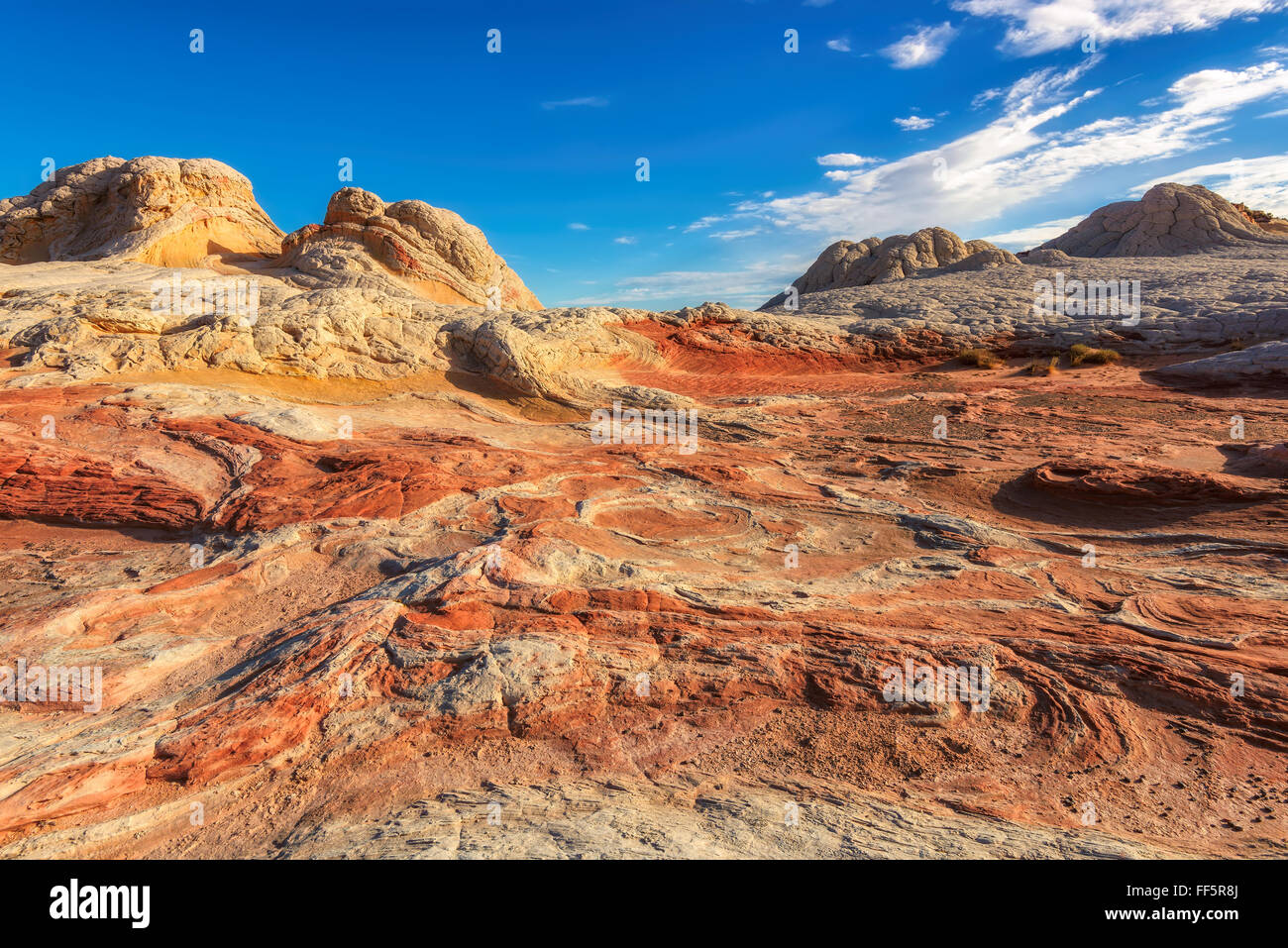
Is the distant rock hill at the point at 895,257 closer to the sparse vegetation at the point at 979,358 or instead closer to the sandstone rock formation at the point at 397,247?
the sparse vegetation at the point at 979,358

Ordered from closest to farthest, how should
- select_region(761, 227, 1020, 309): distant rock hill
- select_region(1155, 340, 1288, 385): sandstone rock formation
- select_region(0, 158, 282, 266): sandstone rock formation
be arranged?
1. select_region(1155, 340, 1288, 385): sandstone rock formation
2. select_region(0, 158, 282, 266): sandstone rock formation
3. select_region(761, 227, 1020, 309): distant rock hill

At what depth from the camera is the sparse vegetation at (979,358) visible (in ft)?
61.0

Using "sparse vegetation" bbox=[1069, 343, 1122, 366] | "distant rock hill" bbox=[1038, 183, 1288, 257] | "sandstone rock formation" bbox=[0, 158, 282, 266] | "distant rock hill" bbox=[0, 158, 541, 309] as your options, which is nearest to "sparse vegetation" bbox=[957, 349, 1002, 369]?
"sparse vegetation" bbox=[1069, 343, 1122, 366]

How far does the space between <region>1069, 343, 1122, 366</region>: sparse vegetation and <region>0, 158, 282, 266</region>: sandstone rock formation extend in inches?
1065

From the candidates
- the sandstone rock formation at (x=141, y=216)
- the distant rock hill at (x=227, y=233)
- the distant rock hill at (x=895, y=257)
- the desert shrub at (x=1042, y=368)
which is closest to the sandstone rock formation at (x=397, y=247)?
the distant rock hill at (x=227, y=233)

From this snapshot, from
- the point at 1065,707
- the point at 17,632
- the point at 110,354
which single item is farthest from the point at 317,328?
the point at 1065,707

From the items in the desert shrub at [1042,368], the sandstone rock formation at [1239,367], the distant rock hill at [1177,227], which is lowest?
the sandstone rock formation at [1239,367]

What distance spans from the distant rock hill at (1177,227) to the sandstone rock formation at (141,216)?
127 feet

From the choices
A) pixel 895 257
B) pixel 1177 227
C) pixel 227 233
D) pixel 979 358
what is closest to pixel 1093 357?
pixel 979 358

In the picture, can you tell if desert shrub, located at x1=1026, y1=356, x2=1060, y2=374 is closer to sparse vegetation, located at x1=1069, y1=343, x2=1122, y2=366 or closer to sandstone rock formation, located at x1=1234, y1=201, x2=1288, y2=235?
sparse vegetation, located at x1=1069, y1=343, x2=1122, y2=366

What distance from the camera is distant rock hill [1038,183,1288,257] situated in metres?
28.5

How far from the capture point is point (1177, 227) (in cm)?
2958

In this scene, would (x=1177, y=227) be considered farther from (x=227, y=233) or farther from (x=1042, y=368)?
(x=227, y=233)
